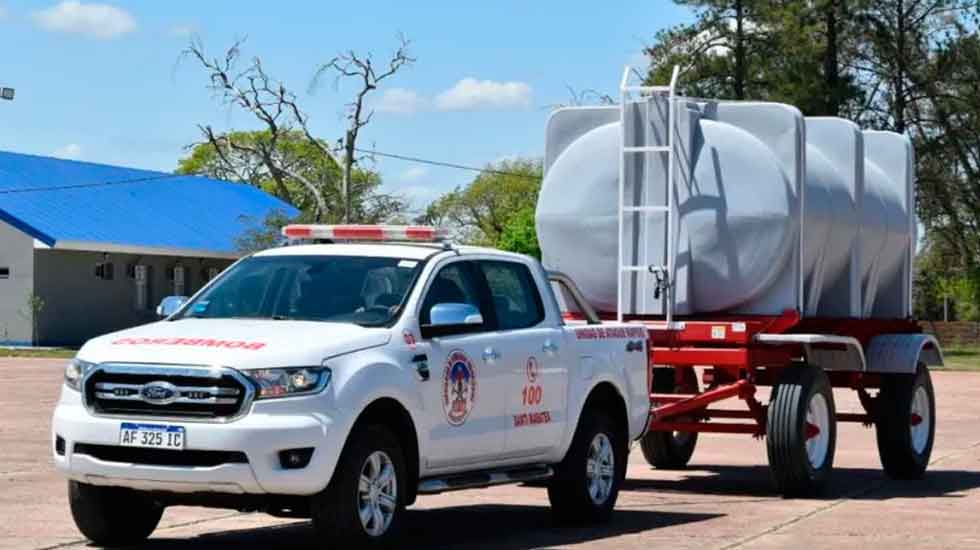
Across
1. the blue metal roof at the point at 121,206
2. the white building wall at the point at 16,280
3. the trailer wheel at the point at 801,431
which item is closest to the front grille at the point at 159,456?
the trailer wheel at the point at 801,431

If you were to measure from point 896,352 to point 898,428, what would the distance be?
737mm

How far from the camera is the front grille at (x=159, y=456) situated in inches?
421

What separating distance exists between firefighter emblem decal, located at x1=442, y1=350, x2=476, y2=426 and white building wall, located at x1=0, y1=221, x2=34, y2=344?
159 feet

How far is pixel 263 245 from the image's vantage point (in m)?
66.0

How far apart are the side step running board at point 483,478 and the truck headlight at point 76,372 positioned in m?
2.16

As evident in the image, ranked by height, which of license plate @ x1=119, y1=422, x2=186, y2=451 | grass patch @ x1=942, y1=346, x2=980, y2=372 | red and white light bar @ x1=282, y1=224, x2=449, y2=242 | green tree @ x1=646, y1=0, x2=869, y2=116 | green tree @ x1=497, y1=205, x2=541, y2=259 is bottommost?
grass patch @ x1=942, y1=346, x2=980, y2=372

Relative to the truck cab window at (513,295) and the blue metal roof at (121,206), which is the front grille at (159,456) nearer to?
the truck cab window at (513,295)

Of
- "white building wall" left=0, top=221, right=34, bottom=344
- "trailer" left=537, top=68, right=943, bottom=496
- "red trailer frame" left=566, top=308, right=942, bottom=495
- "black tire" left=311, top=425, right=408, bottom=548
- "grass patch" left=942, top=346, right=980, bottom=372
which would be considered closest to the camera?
"black tire" left=311, top=425, right=408, bottom=548

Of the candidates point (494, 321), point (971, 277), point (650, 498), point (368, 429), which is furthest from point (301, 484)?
point (971, 277)

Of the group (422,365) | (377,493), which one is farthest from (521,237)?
(377,493)

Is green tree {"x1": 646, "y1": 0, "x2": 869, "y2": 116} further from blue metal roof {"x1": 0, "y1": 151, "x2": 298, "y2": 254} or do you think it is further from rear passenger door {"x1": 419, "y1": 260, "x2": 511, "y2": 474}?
rear passenger door {"x1": 419, "y1": 260, "x2": 511, "y2": 474}

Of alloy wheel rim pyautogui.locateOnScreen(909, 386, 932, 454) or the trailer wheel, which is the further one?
alloy wheel rim pyautogui.locateOnScreen(909, 386, 932, 454)

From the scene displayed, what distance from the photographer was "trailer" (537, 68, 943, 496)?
16.4 m

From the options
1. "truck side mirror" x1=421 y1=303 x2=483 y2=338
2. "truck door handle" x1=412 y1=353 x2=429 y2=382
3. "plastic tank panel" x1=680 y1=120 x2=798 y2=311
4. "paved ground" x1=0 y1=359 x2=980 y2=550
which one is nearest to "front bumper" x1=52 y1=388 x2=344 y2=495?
"truck door handle" x1=412 y1=353 x2=429 y2=382
